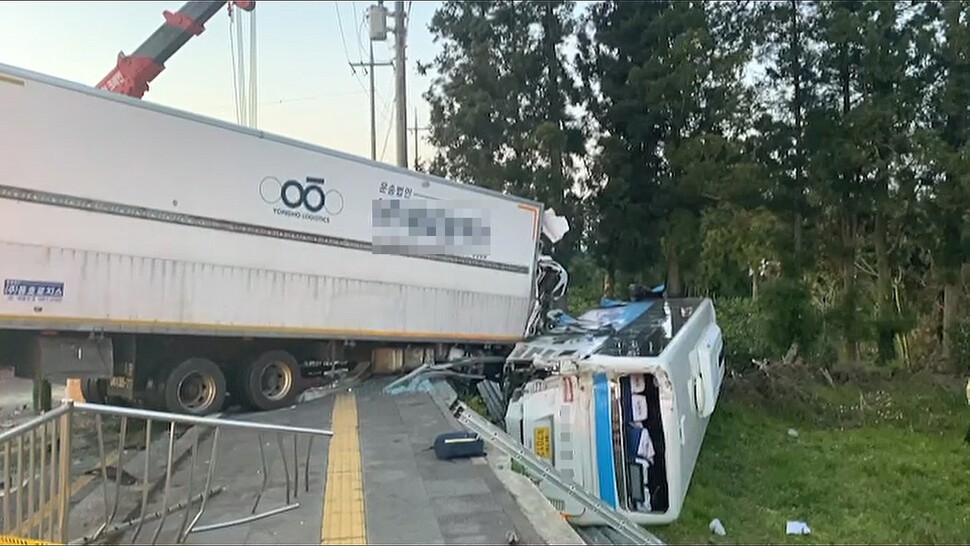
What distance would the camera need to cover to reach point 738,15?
61.2ft

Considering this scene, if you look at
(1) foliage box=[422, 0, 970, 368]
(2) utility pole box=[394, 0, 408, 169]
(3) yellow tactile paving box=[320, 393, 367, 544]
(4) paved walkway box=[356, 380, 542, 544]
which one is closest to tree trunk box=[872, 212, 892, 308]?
(1) foliage box=[422, 0, 970, 368]

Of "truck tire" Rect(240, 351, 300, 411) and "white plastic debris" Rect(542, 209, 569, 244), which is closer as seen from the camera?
"truck tire" Rect(240, 351, 300, 411)

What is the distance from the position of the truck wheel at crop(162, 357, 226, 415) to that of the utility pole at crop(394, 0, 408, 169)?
26.2 feet

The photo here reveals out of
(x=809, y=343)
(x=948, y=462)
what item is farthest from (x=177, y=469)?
(x=809, y=343)

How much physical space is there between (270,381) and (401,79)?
9314mm

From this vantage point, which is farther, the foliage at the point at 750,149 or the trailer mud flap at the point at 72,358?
the foliage at the point at 750,149

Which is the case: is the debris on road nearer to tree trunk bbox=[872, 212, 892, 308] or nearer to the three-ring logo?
the three-ring logo

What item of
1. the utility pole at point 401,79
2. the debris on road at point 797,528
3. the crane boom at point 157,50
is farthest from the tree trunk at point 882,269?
the crane boom at point 157,50

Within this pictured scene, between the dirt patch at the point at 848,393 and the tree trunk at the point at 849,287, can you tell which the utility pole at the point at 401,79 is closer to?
the dirt patch at the point at 848,393

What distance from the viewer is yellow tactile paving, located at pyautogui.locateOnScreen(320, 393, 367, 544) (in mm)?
4938

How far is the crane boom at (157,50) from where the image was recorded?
43.4 feet

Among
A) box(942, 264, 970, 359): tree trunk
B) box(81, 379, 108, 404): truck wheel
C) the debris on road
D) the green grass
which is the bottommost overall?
the debris on road

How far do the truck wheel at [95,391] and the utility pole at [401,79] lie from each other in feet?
27.6

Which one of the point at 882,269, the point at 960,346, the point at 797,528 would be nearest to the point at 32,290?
the point at 797,528
